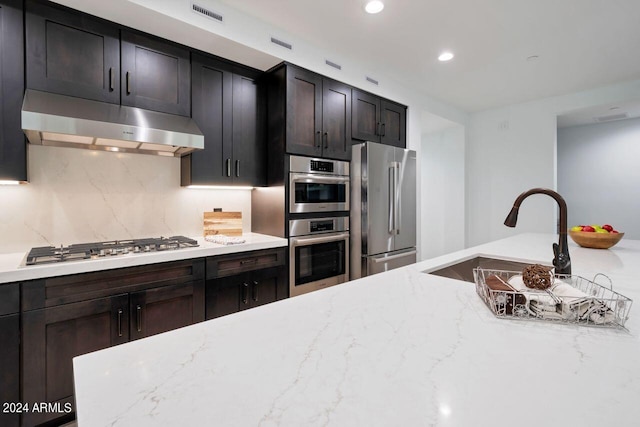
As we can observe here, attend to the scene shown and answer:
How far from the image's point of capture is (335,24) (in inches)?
100

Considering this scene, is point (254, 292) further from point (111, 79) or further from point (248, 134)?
point (111, 79)

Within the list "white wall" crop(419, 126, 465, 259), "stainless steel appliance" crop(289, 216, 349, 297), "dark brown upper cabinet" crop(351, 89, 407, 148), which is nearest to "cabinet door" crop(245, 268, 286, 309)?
"stainless steel appliance" crop(289, 216, 349, 297)

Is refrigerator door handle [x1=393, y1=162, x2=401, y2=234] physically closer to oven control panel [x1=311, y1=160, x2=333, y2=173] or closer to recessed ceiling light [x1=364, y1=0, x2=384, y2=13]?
oven control panel [x1=311, y1=160, x2=333, y2=173]

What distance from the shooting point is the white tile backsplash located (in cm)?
200

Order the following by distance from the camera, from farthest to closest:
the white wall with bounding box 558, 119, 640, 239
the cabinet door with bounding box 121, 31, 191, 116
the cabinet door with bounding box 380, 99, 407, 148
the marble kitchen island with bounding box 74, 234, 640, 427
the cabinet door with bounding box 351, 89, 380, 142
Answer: the white wall with bounding box 558, 119, 640, 239 → the cabinet door with bounding box 380, 99, 407, 148 → the cabinet door with bounding box 351, 89, 380, 142 → the cabinet door with bounding box 121, 31, 191, 116 → the marble kitchen island with bounding box 74, 234, 640, 427

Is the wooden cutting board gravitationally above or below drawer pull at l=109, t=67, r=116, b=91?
below

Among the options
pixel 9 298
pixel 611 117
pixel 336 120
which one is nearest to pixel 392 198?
pixel 336 120

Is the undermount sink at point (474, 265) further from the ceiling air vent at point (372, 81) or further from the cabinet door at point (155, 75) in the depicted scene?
the ceiling air vent at point (372, 81)

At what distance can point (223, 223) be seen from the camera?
2674 millimetres

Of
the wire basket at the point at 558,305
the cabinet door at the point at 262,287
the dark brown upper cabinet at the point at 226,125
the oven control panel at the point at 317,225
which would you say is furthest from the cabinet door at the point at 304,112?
the wire basket at the point at 558,305

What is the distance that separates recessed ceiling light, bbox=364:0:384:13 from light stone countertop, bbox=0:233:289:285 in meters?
1.95

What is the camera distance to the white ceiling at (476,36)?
2326mm

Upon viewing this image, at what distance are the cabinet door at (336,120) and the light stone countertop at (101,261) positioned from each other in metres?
1.19

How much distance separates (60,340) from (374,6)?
9.57 feet
